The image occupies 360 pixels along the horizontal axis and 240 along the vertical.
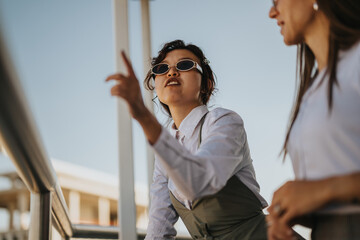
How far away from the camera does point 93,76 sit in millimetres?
5090

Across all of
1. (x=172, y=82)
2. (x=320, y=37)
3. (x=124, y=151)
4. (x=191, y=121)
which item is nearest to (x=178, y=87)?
(x=172, y=82)

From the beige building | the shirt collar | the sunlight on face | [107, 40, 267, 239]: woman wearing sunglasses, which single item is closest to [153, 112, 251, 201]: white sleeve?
[107, 40, 267, 239]: woman wearing sunglasses

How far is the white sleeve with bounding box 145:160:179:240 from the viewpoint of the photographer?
5.15ft

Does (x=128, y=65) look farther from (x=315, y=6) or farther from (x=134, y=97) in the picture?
(x=315, y=6)

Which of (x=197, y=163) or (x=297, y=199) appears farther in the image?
(x=197, y=163)

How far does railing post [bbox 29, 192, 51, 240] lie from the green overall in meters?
0.45

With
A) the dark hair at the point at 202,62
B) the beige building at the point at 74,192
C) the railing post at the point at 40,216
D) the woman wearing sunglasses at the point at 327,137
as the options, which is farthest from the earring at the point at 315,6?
the beige building at the point at 74,192

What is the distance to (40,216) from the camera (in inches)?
41.3

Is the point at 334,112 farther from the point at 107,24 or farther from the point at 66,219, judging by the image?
the point at 107,24

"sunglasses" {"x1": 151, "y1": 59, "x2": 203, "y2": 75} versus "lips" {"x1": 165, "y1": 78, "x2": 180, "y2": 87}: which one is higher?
"sunglasses" {"x1": 151, "y1": 59, "x2": 203, "y2": 75}

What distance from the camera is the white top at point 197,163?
89 centimetres

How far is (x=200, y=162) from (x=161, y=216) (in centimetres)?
72

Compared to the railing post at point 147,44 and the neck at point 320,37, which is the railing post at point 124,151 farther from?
the neck at point 320,37

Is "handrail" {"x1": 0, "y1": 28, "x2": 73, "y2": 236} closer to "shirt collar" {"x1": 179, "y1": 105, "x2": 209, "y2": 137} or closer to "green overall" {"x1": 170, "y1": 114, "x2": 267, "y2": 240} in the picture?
"green overall" {"x1": 170, "y1": 114, "x2": 267, "y2": 240}
